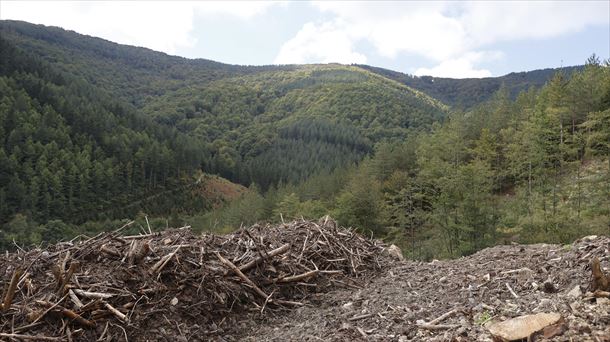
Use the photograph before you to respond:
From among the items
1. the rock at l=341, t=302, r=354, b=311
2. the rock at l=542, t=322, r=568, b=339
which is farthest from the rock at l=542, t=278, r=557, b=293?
the rock at l=341, t=302, r=354, b=311

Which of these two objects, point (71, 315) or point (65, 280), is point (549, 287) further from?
point (65, 280)

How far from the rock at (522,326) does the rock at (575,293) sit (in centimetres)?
63

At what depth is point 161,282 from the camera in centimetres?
613

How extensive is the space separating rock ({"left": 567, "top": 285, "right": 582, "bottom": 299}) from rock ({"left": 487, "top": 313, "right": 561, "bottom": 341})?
629 mm

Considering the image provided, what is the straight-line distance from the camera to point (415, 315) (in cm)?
523

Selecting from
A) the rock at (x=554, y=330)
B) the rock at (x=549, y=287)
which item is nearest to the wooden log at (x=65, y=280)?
the rock at (x=554, y=330)

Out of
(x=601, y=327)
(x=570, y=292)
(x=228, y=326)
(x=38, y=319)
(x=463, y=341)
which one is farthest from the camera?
(x=228, y=326)

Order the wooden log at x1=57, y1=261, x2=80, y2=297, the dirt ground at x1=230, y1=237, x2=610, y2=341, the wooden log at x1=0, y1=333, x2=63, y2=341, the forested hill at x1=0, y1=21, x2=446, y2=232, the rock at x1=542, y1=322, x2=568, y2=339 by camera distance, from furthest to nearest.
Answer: the forested hill at x1=0, y1=21, x2=446, y2=232, the wooden log at x1=57, y1=261, x2=80, y2=297, the wooden log at x1=0, y1=333, x2=63, y2=341, the dirt ground at x1=230, y1=237, x2=610, y2=341, the rock at x1=542, y1=322, x2=568, y2=339

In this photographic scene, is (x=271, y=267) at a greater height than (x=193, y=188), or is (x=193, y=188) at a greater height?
(x=271, y=267)

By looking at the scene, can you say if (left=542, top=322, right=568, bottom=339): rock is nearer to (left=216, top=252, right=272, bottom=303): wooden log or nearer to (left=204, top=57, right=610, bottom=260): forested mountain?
(left=216, top=252, right=272, bottom=303): wooden log

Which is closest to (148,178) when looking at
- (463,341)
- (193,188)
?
(193,188)

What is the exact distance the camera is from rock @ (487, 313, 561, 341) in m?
3.76

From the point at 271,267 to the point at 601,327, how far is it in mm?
4809

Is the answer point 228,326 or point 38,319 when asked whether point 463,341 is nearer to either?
point 228,326
